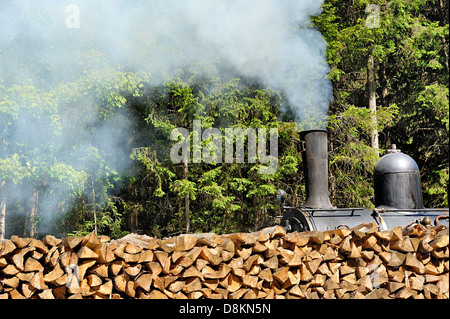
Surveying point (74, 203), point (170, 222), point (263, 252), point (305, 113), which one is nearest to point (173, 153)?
point (170, 222)

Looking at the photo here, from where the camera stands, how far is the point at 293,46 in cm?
875

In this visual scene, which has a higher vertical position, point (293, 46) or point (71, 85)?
point (293, 46)

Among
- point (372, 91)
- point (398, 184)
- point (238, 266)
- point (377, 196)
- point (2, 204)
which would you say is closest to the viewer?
point (238, 266)

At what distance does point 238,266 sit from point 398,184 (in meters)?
2.61

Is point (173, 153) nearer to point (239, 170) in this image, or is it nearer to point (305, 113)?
point (239, 170)

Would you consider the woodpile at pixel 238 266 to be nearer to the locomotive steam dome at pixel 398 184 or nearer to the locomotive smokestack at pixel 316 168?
the locomotive steam dome at pixel 398 184

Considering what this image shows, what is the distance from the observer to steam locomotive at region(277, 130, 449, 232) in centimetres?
475

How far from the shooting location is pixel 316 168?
5285mm

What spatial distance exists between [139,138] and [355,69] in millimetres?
6071

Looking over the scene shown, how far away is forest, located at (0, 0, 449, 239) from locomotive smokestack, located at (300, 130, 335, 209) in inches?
156

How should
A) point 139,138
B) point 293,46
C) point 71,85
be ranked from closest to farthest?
point 71,85 < point 293,46 < point 139,138

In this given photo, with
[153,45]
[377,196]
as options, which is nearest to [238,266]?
[377,196]

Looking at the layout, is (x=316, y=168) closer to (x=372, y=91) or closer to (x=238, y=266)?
(x=238, y=266)
